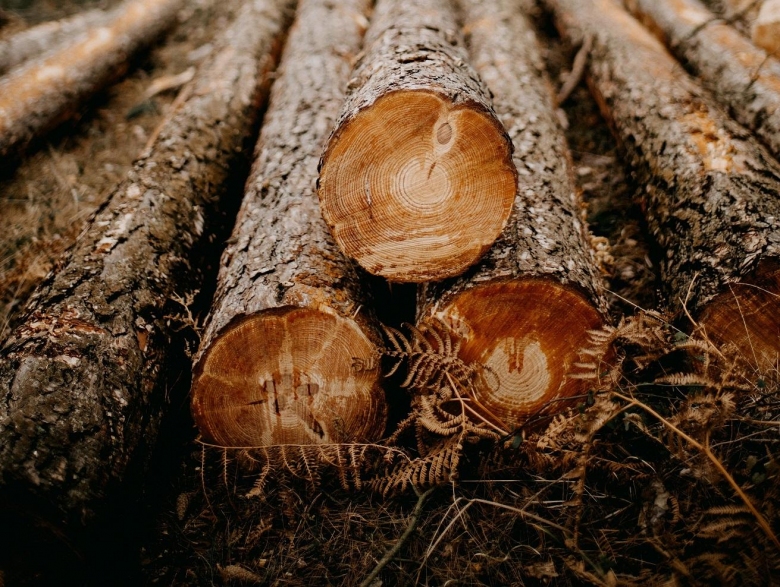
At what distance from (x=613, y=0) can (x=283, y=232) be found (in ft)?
13.4

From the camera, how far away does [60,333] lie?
1783 mm

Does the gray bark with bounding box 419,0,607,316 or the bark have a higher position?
the bark

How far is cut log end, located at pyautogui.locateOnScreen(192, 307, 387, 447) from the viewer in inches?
68.8

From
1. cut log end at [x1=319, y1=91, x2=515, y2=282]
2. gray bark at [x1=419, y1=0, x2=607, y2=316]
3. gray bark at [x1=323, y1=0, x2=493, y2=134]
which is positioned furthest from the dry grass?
gray bark at [x1=323, y1=0, x2=493, y2=134]

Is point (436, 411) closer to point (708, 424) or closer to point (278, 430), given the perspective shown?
point (278, 430)

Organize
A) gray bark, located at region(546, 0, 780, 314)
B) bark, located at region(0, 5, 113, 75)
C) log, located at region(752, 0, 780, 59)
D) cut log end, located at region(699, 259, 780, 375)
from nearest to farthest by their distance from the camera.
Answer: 1. cut log end, located at region(699, 259, 780, 375)
2. gray bark, located at region(546, 0, 780, 314)
3. log, located at region(752, 0, 780, 59)
4. bark, located at region(0, 5, 113, 75)

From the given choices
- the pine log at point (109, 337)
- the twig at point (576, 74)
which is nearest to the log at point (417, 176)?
the pine log at point (109, 337)

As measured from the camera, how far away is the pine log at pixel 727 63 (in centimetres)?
263

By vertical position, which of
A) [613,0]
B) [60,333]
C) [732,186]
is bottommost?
[732,186]

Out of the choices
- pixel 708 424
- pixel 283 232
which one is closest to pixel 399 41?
pixel 283 232

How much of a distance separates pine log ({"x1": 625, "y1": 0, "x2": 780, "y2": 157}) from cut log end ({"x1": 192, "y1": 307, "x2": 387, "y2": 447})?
2409mm

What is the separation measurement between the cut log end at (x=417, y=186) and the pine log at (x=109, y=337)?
36.5 inches

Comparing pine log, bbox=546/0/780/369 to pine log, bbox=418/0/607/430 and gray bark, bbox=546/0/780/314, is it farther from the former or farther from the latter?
pine log, bbox=418/0/607/430

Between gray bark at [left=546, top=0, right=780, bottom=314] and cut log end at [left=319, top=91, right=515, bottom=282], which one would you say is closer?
cut log end at [left=319, top=91, right=515, bottom=282]
